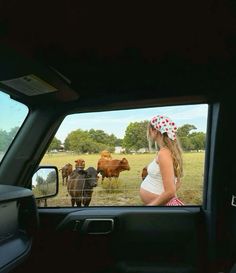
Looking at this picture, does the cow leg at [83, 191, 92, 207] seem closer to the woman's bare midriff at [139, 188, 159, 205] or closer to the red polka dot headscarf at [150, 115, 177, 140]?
the woman's bare midriff at [139, 188, 159, 205]

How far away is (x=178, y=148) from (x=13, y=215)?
1.51 meters

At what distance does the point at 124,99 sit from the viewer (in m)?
2.85

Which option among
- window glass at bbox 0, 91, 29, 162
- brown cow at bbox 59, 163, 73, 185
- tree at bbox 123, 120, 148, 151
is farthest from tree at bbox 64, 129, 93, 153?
window glass at bbox 0, 91, 29, 162

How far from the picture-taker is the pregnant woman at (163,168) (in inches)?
111

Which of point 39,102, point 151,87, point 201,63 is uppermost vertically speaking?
point 201,63

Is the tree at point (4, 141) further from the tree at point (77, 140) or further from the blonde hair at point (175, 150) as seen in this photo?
the blonde hair at point (175, 150)

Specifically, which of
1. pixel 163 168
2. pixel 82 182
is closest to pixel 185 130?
pixel 163 168

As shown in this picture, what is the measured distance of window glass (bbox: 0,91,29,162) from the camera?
2.45 meters

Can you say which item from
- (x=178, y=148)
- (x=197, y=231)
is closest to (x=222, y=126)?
(x=178, y=148)

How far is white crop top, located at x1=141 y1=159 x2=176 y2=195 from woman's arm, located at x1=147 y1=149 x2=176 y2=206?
0.03 metres

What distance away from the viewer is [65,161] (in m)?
2.82

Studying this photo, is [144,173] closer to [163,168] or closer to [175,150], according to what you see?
[163,168]

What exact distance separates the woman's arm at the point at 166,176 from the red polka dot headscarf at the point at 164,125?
14 cm

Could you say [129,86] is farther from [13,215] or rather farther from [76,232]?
[13,215]
